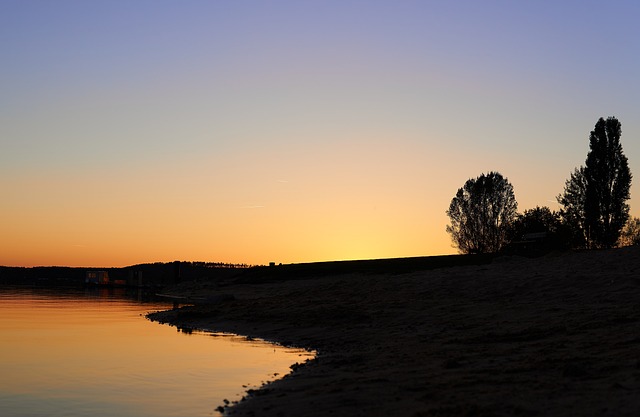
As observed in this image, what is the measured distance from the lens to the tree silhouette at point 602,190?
7512 centimetres

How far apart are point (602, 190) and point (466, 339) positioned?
61.3m

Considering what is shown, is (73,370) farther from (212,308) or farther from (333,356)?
(212,308)

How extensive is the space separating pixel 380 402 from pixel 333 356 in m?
8.59

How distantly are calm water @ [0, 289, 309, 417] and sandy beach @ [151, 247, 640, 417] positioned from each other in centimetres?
183

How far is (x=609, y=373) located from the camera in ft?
47.7

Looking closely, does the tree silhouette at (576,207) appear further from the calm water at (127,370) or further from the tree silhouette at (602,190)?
the calm water at (127,370)

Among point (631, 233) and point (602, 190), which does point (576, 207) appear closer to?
point (602, 190)

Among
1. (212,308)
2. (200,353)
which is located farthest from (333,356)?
(212,308)

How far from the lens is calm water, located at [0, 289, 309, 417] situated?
1698 cm

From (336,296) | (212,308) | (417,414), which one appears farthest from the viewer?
(212,308)

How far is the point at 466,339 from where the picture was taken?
22.6 metres

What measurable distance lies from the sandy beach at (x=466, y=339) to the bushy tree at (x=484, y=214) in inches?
2570

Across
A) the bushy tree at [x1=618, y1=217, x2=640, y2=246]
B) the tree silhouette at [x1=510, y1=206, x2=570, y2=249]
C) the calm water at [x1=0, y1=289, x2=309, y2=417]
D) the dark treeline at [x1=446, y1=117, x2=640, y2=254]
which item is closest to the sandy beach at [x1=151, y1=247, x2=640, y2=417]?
the calm water at [x1=0, y1=289, x2=309, y2=417]

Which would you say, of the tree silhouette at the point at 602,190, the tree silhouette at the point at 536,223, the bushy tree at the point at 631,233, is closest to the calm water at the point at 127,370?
the tree silhouette at the point at 602,190
